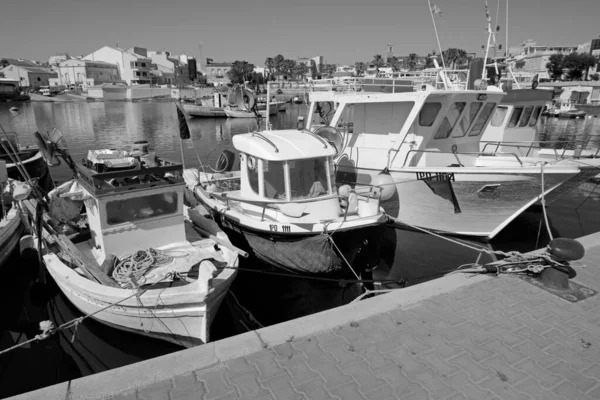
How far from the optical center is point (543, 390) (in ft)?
12.3

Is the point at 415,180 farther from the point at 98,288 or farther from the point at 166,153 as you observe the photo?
the point at 166,153

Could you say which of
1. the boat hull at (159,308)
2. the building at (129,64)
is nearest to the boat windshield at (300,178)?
the boat hull at (159,308)

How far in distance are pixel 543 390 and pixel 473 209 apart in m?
7.49

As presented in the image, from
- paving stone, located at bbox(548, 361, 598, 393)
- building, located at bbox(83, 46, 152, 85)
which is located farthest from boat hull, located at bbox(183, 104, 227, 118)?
building, located at bbox(83, 46, 152, 85)

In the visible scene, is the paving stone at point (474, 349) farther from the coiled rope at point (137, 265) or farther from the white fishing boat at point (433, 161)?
the white fishing boat at point (433, 161)

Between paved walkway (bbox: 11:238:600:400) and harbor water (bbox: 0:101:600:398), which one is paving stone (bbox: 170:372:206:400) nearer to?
paved walkway (bbox: 11:238:600:400)

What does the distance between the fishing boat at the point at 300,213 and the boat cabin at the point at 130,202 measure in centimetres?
159

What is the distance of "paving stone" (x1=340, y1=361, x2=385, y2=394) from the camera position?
3768 millimetres

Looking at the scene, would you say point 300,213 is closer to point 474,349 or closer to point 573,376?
point 474,349

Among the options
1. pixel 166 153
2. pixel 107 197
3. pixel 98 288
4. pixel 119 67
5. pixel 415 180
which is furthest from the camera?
pixel 119 67

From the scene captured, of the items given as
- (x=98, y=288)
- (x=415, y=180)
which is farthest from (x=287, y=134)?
(x=98, y=288)

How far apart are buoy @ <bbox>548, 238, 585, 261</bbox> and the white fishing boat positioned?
4.27 metres

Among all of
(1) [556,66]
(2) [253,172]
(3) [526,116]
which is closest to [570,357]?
(2) [253,172]

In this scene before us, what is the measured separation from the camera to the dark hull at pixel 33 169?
1653cm
